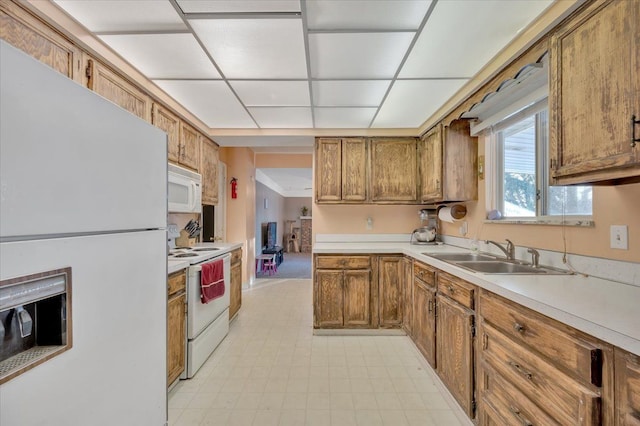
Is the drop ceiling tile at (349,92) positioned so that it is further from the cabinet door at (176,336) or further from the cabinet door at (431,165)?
the cabinet door at (176,336)

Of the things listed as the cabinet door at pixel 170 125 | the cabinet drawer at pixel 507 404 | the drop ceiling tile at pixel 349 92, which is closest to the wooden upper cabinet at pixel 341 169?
the drop ceiling tile at pixel 349 92

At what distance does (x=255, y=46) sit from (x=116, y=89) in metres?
1.05

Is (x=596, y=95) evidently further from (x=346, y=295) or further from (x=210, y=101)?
(x=210, y=101)

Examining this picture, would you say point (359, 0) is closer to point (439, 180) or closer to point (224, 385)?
point (439, 180)

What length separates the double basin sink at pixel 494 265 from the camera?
1690mm

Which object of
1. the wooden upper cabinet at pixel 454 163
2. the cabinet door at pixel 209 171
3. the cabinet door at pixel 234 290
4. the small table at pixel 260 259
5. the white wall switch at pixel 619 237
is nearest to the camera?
the white wall switch at pixel 619 237

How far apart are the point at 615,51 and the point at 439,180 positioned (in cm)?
183

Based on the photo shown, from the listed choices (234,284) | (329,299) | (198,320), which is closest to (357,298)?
(329,299)

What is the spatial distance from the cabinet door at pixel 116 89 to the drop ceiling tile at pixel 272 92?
73 cm

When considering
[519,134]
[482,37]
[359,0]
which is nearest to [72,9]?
[359,0]

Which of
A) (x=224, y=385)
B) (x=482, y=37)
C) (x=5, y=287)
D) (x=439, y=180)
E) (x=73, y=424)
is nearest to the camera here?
(x=5, y=287)

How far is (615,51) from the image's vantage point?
1079 mm

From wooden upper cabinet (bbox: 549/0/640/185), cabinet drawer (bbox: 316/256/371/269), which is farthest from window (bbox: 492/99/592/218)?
cabinet drawer (bbox: 316/256/371/269)

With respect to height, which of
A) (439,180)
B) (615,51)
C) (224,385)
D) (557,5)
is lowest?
(224,385)
